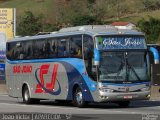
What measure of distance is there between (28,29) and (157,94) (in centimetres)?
5554

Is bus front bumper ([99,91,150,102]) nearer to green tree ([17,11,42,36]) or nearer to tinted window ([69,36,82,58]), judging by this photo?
tinted window ([69,36,82,58])

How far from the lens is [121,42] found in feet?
88.0

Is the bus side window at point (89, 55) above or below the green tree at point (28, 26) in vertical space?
above

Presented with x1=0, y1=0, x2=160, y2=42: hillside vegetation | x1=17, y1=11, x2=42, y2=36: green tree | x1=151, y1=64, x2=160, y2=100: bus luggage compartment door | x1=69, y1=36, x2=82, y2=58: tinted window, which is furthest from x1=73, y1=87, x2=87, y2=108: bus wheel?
x1=0, y1=0, x2=160, y2=42: hillside vegetation

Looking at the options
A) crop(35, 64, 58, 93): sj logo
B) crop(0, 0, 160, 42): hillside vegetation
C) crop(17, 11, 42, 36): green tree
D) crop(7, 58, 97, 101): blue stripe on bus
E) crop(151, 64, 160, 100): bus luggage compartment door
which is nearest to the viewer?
crop(7, 58, 97, 101): blue stripe on bus

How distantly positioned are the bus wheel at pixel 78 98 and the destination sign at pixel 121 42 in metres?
2.40

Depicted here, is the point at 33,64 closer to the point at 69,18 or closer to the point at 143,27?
the point at 143,27

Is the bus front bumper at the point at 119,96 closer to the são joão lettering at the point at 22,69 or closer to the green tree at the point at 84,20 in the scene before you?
the são joão lettering at the point at 22,69

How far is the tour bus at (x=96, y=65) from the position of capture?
86.2 ft

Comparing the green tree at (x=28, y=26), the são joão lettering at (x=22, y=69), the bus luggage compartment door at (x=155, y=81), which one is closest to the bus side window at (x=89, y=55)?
the são joão lettering at (x=22, y=69)

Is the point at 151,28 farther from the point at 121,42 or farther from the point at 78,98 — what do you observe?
the point at 121,42

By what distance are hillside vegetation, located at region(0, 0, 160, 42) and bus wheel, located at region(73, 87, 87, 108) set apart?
66657 millimetres

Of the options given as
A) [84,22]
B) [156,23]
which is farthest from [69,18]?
[156,23]

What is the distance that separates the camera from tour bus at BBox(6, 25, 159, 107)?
26.3 meters
